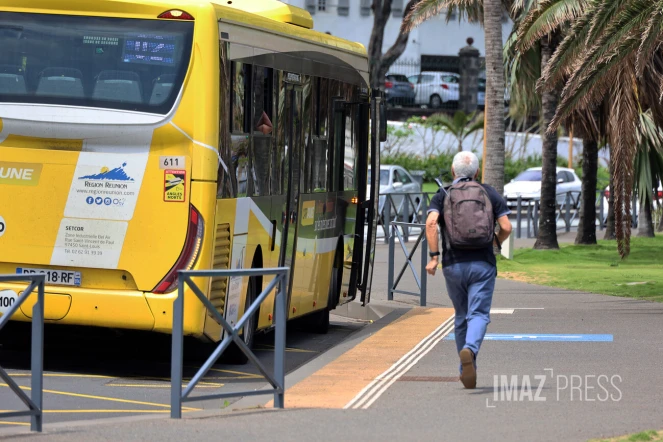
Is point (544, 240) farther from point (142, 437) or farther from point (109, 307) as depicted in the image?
point (142, 437)

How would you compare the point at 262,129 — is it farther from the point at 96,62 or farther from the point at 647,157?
the point at 647,157

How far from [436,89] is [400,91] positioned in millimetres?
1508

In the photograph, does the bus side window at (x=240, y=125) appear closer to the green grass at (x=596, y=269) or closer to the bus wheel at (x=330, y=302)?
the bus wheel at (x=330, y=302)

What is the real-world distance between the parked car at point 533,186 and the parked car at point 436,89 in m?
13.0

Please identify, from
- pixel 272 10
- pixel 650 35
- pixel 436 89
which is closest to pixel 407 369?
pixel 272 10

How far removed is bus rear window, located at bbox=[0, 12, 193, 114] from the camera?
9.73 m

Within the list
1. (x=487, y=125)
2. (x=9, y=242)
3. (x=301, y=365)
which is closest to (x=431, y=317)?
(x=301, y=365)

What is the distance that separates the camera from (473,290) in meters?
9.09

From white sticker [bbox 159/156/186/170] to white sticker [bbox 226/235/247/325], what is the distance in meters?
0.93

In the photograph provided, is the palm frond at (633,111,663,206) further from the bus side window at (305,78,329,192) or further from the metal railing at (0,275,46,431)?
the metal railing at (0,275,46,431)

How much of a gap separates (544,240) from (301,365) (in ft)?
50.1

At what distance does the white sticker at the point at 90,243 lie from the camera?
9789 millimetres

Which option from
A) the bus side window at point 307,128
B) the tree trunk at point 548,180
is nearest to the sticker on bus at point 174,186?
the bus side window at point 307,128

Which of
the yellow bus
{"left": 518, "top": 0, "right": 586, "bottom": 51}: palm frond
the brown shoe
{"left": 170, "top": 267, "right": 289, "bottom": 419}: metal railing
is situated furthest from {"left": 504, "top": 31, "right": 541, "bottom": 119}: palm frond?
{"left": 170, "top": 267, "right": 289, "bottom": 419}: metal railing
